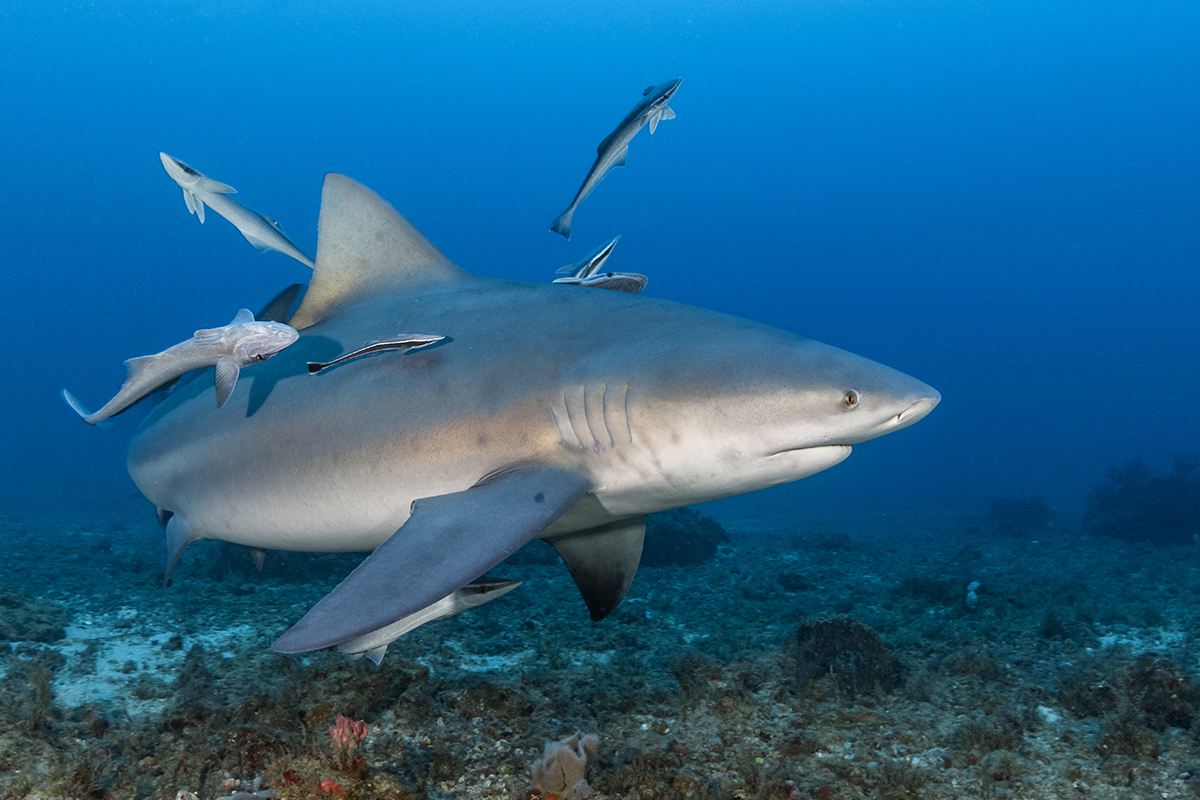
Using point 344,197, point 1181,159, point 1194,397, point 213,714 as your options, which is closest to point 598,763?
point 213,714

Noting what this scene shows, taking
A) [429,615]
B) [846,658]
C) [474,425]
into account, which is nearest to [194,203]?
[474,425]

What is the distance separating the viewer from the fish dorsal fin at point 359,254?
4.09 m

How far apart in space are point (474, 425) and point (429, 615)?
35.4 inches

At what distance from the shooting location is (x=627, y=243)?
164 meters

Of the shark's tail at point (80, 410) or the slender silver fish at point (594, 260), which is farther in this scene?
the slender silver fish at point (594, 260)

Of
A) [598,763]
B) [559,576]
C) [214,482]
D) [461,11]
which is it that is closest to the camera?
[598,763]

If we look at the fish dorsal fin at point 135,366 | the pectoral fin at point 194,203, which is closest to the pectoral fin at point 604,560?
the fish dorsal fin at point 135,366

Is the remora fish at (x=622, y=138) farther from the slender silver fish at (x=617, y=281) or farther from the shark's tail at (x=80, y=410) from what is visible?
the shark's tail at (x=80, y=410)

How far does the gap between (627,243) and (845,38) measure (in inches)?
2562

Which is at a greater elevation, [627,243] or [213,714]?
[627,243]

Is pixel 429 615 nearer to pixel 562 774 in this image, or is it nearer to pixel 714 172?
pixel 562 774

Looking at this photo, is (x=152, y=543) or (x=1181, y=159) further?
(x=1181, y=159)

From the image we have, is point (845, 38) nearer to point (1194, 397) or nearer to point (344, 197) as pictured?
point (1194, 397)

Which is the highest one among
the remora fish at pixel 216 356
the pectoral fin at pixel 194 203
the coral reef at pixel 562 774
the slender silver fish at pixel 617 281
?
the pectoral fin at pixel 194 203
